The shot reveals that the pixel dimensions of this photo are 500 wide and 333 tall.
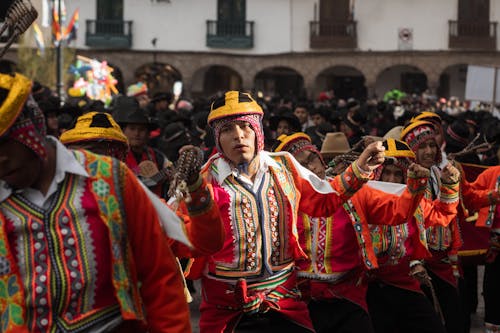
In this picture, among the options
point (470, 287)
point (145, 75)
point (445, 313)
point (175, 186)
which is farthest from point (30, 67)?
point (175, 186)

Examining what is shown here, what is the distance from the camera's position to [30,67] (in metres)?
30.3

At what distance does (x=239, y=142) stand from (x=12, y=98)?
1.79 meters

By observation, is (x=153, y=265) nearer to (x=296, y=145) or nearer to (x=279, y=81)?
(x=296, y=145)

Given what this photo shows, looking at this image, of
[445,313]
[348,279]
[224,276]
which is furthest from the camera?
[445,313]

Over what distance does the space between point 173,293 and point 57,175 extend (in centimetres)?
55

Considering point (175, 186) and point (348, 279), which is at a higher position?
point (175, 186)

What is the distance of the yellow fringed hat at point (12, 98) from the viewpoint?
291cm

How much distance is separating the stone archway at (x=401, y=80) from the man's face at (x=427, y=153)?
1257 inches

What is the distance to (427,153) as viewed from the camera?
648cm

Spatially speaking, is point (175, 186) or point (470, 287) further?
point (470, 287)

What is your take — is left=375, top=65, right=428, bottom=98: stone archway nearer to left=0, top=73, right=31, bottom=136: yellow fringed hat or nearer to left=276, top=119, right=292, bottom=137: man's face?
left=276, top=119, right=292, bottom=137: man's face

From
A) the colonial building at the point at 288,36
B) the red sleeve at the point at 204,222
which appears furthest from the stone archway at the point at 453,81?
the red sleeve at the point at 204,222

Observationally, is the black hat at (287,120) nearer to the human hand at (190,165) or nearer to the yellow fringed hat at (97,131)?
the yellow fringed hat at (97,131)

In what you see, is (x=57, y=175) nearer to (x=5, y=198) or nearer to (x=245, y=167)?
(x=5, y=198)
